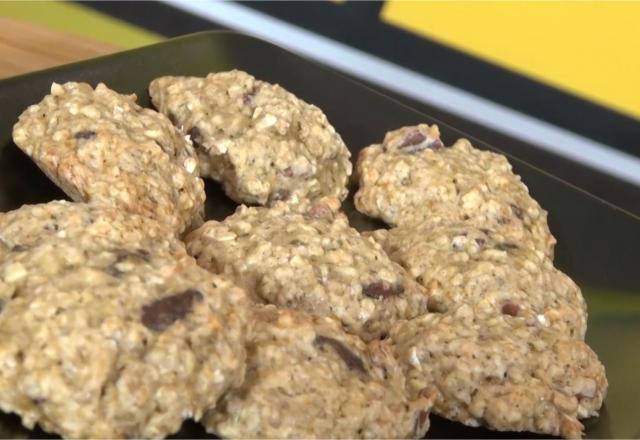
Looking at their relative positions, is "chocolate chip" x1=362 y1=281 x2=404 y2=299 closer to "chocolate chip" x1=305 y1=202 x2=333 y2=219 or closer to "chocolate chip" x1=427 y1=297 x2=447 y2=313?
"chocolate chip" x1=427 y1=297 x2=447 y2=313

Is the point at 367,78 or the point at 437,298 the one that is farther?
the point at 367,78

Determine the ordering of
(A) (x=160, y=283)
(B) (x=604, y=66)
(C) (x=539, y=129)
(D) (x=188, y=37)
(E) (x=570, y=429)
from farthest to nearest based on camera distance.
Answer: (C) (x=539, y=129) < (B) (x=604, y=66) < (D) (x=188, y=37) < (E) (x=570, y=429) < (A) (x=160, y=283)

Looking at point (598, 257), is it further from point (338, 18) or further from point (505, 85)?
point (338, 18)

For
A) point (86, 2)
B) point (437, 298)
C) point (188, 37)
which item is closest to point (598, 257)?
point (437, 298)

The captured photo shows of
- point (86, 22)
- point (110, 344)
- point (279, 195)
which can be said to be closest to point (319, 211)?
point (279, 195)

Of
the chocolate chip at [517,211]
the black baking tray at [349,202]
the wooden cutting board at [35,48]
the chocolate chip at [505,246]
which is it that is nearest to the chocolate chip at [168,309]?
the black baking tray at [349,202]

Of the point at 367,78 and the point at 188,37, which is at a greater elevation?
the point at 188,37

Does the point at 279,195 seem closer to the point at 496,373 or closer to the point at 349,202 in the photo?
the point at 349,202
